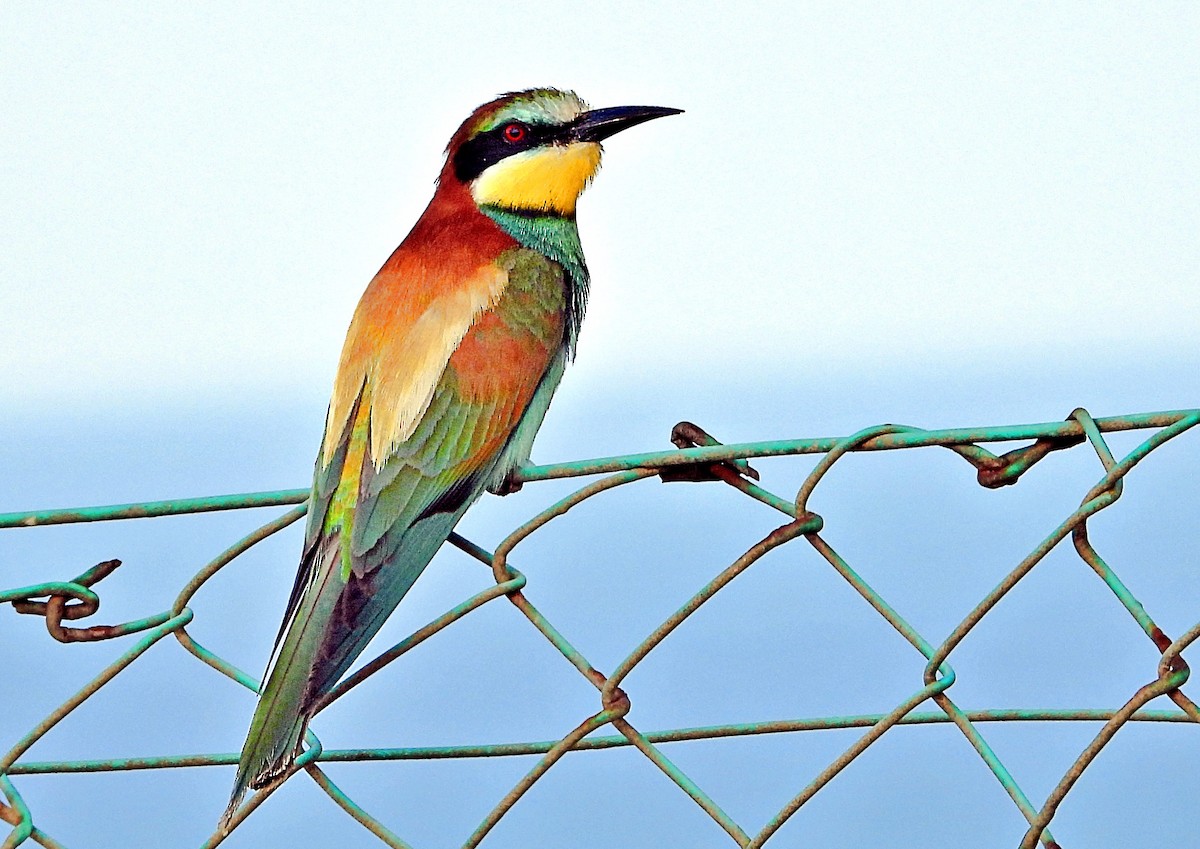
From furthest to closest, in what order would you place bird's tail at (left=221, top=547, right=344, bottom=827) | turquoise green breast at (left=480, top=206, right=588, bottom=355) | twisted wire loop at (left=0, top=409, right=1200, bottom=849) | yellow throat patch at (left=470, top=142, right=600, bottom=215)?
yellow throat patch at (left=470, top=142, right=600, bottom=215)
turquoise green breast at (left=480, top=206, right=588, bottom=355)
bird's tail at (left=221, top=547, right=344, bottom=827)
twisted wire loop at (left=0, top=409, right=1200, bottom=849)

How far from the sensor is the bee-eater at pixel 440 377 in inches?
53.1

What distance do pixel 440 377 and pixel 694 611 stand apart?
31.4 inches

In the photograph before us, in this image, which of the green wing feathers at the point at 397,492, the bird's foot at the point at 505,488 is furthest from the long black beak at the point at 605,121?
the bird's foot at the point at 505,488

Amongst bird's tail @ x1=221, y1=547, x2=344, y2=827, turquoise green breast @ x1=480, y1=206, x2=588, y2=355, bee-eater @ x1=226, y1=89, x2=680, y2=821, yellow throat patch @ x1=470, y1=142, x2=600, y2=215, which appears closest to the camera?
bird's tail @ x1=221, y1=547, x2=344, y2=827

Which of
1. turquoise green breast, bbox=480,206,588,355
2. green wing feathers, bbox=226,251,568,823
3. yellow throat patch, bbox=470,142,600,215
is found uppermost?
yellow throat patch, bbox=470,142,600,215

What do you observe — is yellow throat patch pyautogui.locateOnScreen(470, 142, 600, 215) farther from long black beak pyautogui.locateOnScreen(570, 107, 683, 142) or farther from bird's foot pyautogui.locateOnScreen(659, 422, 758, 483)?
bird's foot pyautogui.locateOnScreen(659, 422, 758, 483)

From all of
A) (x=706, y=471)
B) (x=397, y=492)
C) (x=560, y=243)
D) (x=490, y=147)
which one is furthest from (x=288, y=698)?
(x=490, y=147)

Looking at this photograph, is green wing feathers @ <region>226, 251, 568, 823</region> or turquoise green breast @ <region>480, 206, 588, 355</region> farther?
turquoise green breast @ <region>480, 206, 588, 355</region>

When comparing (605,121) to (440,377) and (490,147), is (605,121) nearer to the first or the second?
(490,147)

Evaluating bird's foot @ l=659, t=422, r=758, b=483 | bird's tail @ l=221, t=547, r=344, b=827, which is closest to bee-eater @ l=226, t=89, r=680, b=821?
bird's tail @ l=221, t=547, r=344, b=827

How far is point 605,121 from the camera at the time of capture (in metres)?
2.20

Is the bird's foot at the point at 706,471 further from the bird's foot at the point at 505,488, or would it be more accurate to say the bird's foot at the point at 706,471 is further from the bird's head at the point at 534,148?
the bird's head at the point at 534,148

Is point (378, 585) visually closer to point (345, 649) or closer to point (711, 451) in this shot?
point (345, 649)

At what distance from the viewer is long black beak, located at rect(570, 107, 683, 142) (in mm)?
2193
